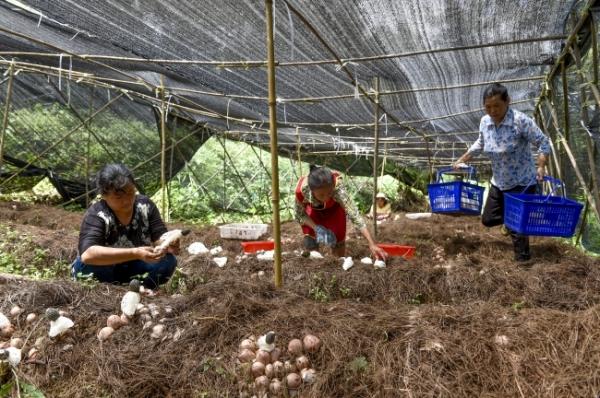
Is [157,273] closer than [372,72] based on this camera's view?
Yes

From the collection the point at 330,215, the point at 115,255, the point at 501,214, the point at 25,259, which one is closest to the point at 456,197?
the point at 501,214

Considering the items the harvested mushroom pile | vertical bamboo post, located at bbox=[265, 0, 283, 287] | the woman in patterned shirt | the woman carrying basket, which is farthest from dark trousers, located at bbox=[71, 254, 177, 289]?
the woman carrying basket

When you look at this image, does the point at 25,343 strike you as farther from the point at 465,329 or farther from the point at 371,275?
the point at 371,275

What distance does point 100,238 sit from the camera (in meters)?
3.28

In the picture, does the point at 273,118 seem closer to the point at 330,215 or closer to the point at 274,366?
the point at 274,366

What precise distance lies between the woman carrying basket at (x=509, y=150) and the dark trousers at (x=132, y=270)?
2.96 metres

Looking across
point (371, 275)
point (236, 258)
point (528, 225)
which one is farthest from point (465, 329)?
point (236, 258)

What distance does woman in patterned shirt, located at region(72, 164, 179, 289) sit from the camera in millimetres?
3096

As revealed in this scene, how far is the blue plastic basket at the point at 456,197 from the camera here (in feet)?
18.9

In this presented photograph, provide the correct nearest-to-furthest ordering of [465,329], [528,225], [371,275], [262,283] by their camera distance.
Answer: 1. [465,329]
2. [262,283]
3. [371,275]
4. [528,225]

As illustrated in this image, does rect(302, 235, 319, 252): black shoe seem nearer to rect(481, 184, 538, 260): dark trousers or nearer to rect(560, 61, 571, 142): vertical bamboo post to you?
rect(481, 184, 538, 260): dark trousers

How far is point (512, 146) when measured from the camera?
14.7 feet

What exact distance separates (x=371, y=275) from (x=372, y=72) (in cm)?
208

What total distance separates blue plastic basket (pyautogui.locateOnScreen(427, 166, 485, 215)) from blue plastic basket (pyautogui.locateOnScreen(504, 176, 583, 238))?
1.51 meters
